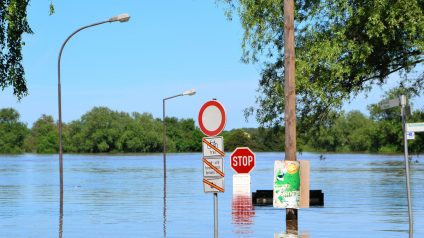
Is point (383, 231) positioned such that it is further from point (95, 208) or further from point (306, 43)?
point (95, 208)

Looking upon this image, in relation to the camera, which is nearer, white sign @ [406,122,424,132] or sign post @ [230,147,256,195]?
white sign @ [406,122,424,132]

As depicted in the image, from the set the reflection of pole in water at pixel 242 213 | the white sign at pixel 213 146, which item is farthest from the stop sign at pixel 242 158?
the white sign at pixel 213 146

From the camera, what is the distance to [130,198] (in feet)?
134

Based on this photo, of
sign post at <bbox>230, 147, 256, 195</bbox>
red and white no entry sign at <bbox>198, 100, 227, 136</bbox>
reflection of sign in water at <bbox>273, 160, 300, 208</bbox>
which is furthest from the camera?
sign post at <bbox>230, 147, 256, 195</bbox>

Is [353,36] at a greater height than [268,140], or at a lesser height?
greater

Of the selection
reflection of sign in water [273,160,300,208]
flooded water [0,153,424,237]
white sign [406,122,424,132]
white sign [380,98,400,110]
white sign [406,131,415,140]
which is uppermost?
white sign [380,98,400,110]

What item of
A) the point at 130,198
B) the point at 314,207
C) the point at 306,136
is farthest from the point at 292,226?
the point at 130,198

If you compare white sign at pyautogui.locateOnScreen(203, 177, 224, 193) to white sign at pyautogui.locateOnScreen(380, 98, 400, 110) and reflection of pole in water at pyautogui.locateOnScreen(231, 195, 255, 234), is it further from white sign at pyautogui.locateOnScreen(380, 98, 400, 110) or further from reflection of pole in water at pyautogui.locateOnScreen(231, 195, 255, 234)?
reflection of pole in water at pyautogui.locateOnScreen(231, 195, 255, 234)

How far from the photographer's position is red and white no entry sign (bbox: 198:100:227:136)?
48.8 feet

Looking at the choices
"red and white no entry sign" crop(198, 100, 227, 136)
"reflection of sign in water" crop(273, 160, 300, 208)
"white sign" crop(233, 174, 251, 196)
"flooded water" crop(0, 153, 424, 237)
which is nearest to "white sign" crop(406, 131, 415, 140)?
"red and white no entry sign" crop(198, 100, 227, 136)

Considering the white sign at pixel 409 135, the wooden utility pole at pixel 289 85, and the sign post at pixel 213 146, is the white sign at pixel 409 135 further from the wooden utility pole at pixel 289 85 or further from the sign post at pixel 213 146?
the wooden utility pole at pixel 289 85

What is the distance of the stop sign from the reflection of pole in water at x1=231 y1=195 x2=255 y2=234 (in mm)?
1941

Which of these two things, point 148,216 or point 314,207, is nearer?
point 148,216

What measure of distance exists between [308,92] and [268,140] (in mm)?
3176
